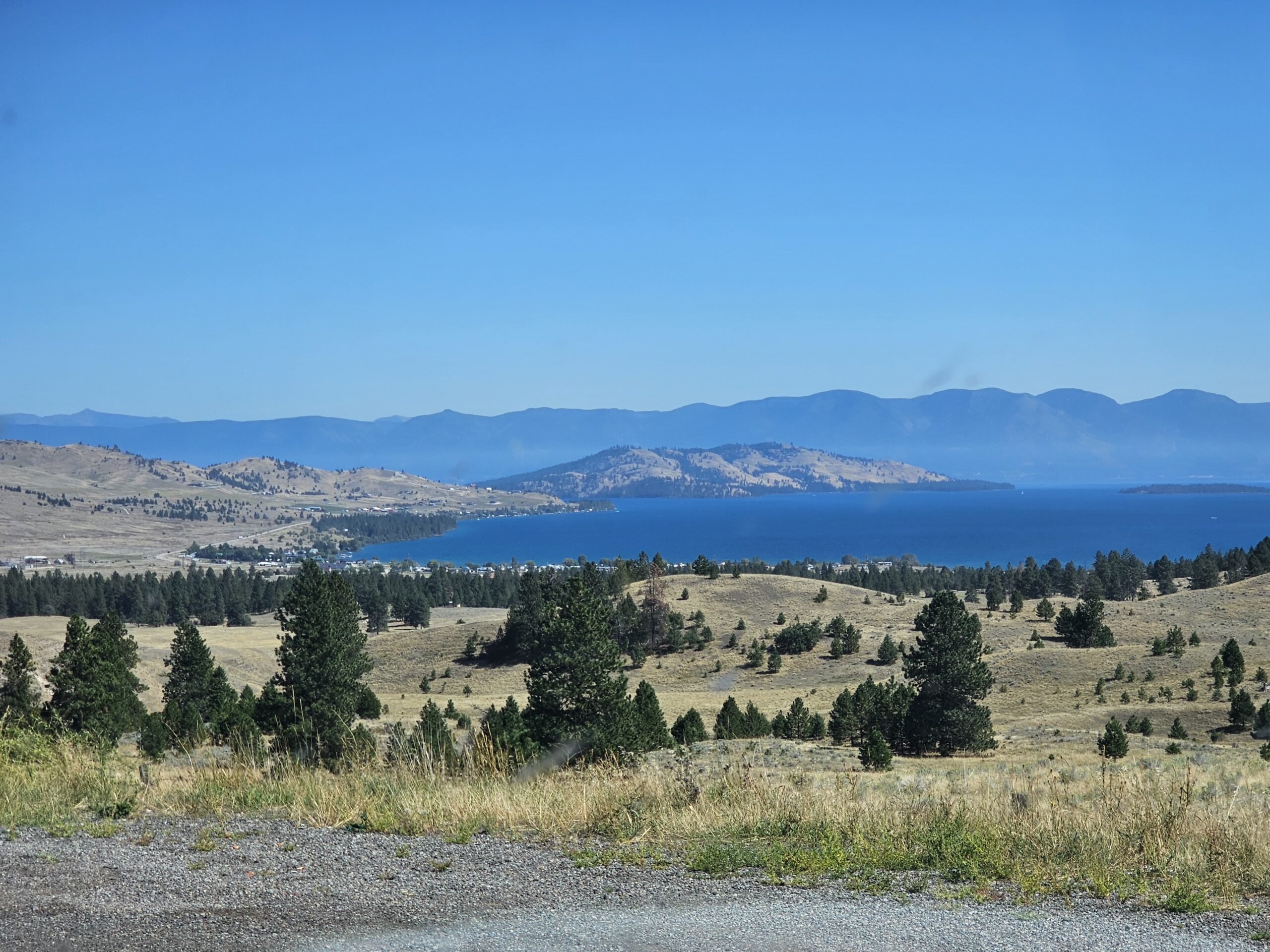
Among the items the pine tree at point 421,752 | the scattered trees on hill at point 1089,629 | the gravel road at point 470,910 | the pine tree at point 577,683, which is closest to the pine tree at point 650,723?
the pine tree at point 577,683

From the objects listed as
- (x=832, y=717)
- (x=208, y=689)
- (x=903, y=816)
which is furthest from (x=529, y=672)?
(x=208, y=689)

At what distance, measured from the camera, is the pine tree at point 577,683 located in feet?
91.8

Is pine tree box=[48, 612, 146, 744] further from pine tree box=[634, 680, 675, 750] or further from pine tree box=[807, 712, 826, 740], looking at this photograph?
pine tree box=[807, 712, 826, 740]

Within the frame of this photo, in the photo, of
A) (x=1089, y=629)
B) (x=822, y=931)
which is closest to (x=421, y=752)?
(x=822, y=931)

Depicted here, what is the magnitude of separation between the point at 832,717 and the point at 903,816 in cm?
3863

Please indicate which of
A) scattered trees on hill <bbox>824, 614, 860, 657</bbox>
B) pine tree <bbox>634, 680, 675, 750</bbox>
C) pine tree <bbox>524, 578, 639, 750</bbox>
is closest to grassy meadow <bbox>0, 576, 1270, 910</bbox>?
pine tree <bbox>524, 578, 639, 750</bbox>

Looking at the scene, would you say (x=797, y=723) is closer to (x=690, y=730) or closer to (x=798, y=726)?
(x=798, y=726)

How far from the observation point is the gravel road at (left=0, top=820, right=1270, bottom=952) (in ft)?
17.8

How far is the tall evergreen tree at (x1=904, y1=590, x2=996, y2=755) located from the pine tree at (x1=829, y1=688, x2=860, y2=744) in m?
2.89

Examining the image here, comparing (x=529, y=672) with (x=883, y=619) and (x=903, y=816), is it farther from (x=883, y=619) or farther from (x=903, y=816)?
(x=883, y=619)

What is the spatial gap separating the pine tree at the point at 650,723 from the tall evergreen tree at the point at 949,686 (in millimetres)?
11028

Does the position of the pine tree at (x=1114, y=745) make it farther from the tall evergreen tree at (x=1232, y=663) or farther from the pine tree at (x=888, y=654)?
the pine tree at (x=888, y=654)

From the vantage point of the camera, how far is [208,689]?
165 feet

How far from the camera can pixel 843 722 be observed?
1740 inches
